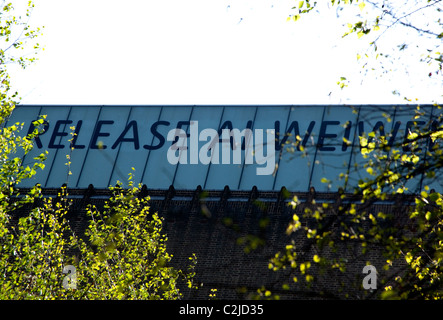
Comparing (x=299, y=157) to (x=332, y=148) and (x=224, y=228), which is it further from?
(x=224, y=228)

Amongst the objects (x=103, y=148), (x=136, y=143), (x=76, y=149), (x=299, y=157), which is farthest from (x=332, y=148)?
(x=76, y=149)

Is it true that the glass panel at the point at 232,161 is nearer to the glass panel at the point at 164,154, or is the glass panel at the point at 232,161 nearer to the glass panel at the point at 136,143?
the glass panel at the point at 164,154

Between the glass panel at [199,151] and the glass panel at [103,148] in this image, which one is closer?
the glass panel at [199,151]

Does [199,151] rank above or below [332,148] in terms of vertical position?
below

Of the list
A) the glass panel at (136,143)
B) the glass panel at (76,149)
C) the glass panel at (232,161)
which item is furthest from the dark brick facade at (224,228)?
the glass panel at (136,143)

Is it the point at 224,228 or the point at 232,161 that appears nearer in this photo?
the point at 224,228

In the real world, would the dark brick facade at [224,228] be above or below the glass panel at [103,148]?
below

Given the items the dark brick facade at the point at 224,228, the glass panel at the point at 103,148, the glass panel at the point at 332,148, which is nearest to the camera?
the dark brick facade at the point at 224,228

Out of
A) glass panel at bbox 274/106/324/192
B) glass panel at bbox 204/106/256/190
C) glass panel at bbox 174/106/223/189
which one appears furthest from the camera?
glass panel at bbox 174/106/223/189

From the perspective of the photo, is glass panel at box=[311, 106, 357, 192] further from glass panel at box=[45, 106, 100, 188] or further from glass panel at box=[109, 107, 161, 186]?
glass panel at box=[45, 106, 100, 188]

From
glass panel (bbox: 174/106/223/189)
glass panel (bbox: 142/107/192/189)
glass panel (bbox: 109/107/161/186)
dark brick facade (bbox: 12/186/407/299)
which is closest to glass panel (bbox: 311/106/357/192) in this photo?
dark brick facade (bbox: 12/186/407/299)

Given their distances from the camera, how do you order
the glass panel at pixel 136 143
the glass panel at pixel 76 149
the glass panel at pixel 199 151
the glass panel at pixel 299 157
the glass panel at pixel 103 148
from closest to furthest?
the glass panel at pixel 299 157 → the glass panel at pixel 199 151 → the glass panel at pixel 136 143 → the glass panel at pixel 103 148 → the glass panel at pixel 76 149
